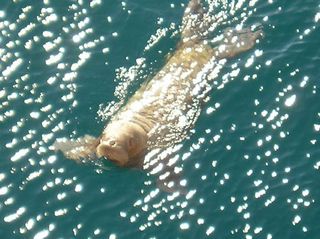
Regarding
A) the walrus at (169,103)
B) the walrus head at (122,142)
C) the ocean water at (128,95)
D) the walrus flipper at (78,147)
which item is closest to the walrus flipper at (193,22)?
the walrus at (169,103)

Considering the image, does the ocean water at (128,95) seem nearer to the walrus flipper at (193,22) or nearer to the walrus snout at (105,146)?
the walrus flipper at (193,22)

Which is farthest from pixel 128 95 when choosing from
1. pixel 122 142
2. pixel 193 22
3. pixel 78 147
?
pixel 193 22

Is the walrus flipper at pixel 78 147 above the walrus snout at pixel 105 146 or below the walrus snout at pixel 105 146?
below

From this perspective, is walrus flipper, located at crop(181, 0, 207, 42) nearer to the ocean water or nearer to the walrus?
the walrus

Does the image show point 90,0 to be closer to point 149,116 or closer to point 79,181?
point 149,116

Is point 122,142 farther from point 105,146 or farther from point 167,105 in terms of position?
point 167,105

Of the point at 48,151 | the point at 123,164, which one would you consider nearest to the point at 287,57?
the point at 123,164

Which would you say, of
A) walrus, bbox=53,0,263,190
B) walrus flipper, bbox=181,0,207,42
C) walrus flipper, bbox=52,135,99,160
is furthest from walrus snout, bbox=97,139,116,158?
walrus flipper, bbox=181,0,207,42
